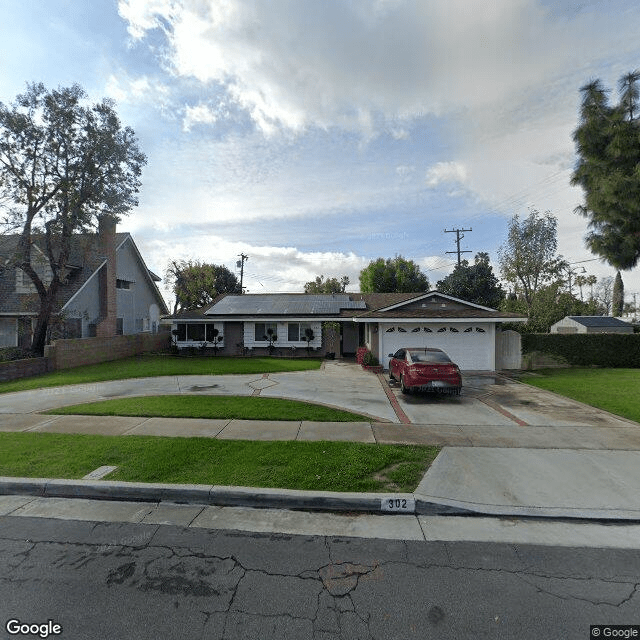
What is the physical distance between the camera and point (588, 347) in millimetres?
20031

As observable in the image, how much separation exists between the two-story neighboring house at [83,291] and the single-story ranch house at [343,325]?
4.35m

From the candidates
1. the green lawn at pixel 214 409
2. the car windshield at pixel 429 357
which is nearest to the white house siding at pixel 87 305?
the green lawn at pixel 214 409

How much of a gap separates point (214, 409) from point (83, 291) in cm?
1837

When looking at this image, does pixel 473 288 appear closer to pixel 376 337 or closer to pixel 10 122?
pixel 376 337

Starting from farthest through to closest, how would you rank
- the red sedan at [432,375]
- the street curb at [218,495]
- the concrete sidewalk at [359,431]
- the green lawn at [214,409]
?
the red sedan at [432,375], the green lawn at [214,409], the concrete sidewalk at [359,431], the street curb at [218,495]

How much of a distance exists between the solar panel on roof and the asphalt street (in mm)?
19217

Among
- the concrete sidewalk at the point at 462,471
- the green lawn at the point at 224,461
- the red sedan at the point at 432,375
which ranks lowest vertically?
the concrete sidewalk at the point at 462,471

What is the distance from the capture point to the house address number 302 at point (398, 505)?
4.71 meters

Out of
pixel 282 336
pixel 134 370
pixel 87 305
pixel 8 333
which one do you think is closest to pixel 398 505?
pixel 134 370

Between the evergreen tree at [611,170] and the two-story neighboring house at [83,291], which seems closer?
the evergreen tree at [611,170]

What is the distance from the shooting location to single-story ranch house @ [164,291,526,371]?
60.2ft

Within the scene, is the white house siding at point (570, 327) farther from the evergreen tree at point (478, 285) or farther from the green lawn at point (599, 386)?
the green lawn at point (599, 386)

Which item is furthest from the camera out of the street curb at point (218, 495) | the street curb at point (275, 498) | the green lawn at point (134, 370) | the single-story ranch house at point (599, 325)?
the single-story ranch house at point (599, 325)

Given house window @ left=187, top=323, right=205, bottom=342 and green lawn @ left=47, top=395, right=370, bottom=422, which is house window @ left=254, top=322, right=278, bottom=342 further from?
green lawn @ left=47, top=395, right=370, bottom=422
